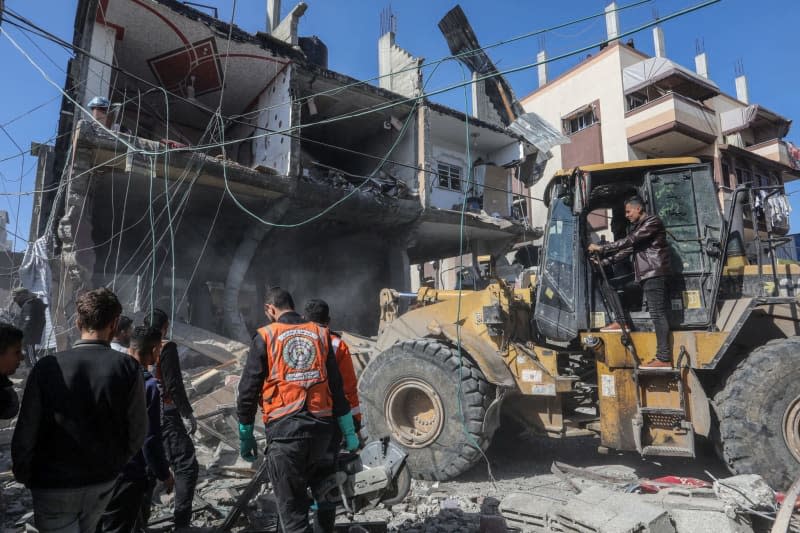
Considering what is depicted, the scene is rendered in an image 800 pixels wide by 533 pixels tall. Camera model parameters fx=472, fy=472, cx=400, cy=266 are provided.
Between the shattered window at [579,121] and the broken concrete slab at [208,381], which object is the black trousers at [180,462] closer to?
the broken concrete slab at [208,381]

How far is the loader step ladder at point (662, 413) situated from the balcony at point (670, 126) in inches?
724

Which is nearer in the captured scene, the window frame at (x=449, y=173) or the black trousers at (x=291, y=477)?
the black trousers at (x=291, y=477)

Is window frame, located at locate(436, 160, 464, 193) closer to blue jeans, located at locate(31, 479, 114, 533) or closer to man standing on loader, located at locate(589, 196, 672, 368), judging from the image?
man standing on loader, located at locate(589, 196, 672, 368)

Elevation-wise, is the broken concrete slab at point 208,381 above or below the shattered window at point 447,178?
below

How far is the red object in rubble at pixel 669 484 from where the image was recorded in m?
4.14

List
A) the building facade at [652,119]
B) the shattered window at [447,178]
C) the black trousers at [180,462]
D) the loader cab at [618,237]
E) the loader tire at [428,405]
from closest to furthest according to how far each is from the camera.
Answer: the black trousers at [180,462] < the loader cab at [618,237] < the loader tire at [428,405] < the shattered window at [447,178] < the building facade at [652,119]

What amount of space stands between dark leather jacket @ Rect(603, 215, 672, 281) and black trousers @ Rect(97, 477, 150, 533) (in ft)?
14.5

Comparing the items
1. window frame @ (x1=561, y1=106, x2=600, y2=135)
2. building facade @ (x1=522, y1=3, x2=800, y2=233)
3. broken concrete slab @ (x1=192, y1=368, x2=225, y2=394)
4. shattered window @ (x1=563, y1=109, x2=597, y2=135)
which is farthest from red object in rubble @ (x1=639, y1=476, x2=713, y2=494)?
shattered window @ (x1=563, y1=109, x2=597, y2=135)

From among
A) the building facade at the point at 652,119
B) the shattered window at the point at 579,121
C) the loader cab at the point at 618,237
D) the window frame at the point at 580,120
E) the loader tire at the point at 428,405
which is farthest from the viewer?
the shattered window at the point at 579,121

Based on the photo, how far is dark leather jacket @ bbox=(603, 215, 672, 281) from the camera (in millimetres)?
4430

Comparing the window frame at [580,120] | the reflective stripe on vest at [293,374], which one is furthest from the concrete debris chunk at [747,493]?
the window frame at [580,120]

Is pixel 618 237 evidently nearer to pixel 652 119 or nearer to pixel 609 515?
pixel 609 515

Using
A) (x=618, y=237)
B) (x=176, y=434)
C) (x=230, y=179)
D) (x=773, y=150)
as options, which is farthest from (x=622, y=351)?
(x=773, y=150)

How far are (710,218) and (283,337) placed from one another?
4.20m
